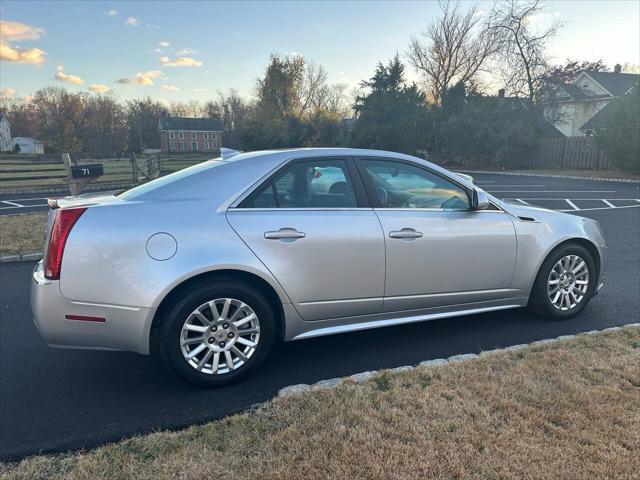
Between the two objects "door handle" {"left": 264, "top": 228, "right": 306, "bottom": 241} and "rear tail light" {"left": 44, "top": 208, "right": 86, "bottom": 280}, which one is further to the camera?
"door handle" {"left": 264, "top": 228, "right": 306, "bottom": 241}

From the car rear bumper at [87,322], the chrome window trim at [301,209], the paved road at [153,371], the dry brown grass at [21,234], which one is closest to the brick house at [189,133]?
the dry brown grass at [21,234]

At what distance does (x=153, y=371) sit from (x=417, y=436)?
207 cm

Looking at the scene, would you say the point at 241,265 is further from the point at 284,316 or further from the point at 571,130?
the point at 571,130

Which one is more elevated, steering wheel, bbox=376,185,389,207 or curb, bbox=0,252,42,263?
→ steering wheel, bbox=376,185,389,207

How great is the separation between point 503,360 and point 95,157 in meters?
33.7

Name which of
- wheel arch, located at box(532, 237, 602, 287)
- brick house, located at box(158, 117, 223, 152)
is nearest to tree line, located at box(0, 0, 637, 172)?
wheel arch, located at box(532, 237, 602, 287)

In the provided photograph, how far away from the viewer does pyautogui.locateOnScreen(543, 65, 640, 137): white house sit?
36406 millimetres

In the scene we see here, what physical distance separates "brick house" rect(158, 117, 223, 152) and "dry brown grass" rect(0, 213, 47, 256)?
258ft

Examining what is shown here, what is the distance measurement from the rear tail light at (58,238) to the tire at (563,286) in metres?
3.82

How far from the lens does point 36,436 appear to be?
2.71m

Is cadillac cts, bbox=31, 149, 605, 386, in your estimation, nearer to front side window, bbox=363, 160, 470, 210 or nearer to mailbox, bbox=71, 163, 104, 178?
front side window, bbox=363, 160, 470, 210

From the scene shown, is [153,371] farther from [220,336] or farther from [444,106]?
[444,106]

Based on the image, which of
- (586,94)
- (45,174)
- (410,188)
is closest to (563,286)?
(410,188)

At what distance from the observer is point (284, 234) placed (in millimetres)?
3271
